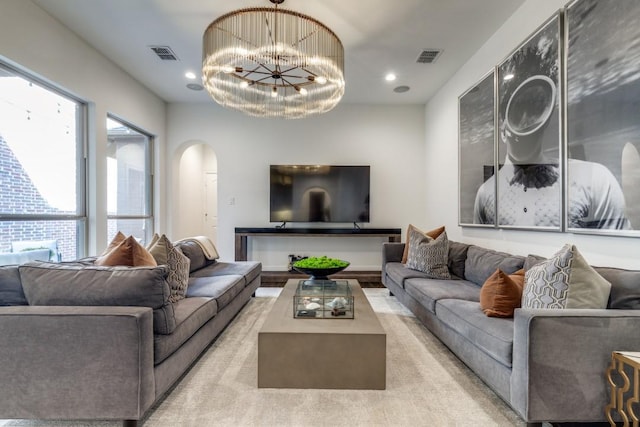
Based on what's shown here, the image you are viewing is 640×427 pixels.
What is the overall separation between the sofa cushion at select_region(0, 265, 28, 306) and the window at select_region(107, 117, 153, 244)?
9.01 ft

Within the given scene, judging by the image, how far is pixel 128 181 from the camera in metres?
4.72

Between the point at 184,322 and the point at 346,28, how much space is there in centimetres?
309

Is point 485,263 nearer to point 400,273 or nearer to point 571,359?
point 400,273

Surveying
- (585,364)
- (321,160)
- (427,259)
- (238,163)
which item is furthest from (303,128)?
(585,364)

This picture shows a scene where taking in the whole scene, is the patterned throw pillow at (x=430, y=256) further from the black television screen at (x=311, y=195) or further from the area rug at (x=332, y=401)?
the black television screen at (x=311, y=195)

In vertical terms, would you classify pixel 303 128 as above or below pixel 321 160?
above

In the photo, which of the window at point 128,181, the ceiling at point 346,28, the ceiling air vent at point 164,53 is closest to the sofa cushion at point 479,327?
the ceiling at point 346,28

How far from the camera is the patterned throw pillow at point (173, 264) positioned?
2.42 meters

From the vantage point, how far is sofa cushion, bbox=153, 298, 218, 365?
5.63 feet

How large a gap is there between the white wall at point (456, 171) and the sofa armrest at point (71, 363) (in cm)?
279

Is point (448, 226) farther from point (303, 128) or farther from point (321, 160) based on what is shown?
point (303, 128)

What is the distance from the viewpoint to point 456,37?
345 centimetres

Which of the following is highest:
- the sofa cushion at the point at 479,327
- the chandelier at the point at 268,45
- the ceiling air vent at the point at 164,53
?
the ceiling air vent at the point at 164,53

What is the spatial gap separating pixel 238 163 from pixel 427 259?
364 cm
